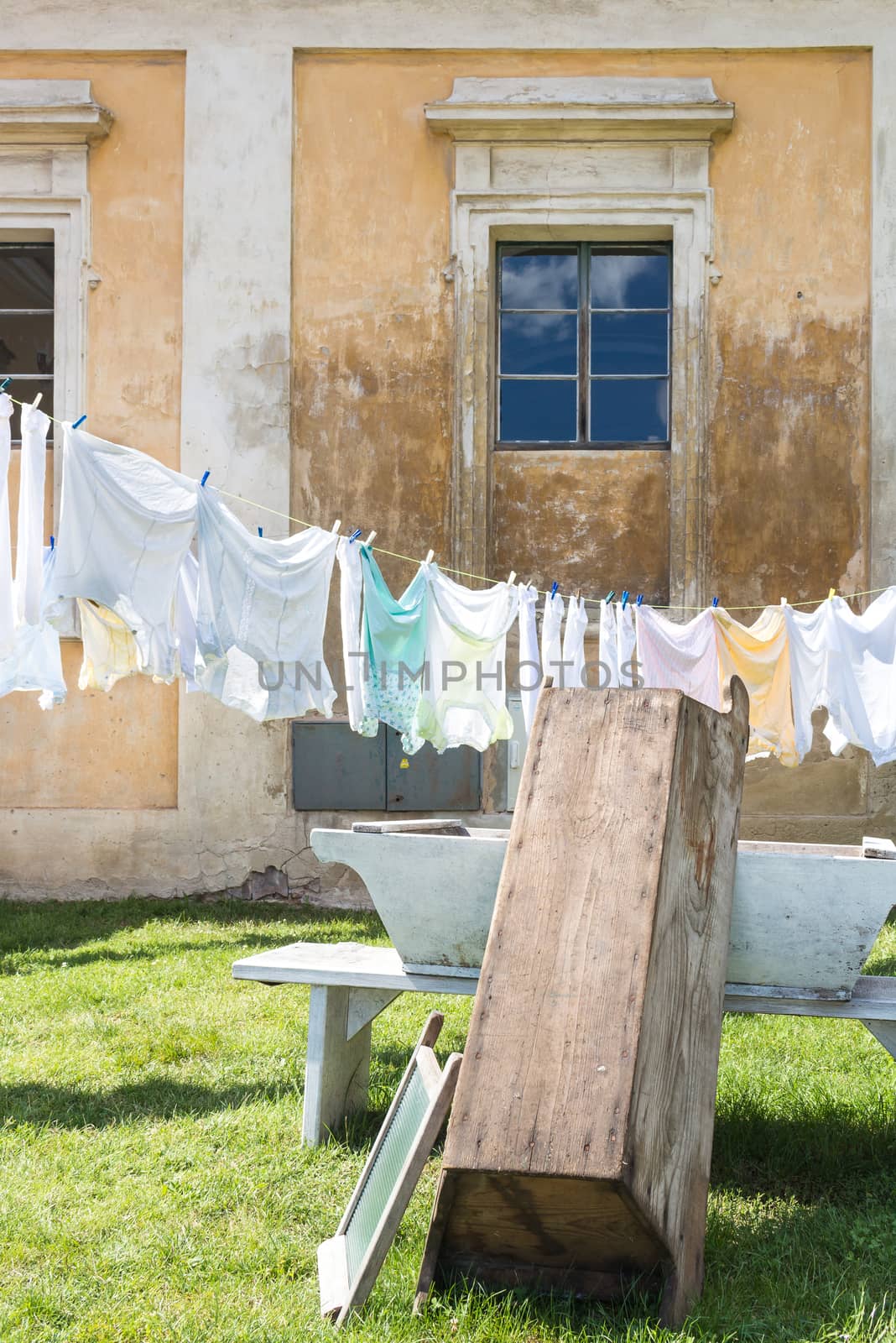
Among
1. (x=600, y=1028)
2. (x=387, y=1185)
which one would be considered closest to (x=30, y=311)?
(x=387, y=1185)

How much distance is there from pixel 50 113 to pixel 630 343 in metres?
4.77

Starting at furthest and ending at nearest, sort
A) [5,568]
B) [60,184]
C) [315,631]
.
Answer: [60,184] < [315,631] < [5,568]

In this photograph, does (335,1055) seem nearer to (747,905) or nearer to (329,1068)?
(329,1068)

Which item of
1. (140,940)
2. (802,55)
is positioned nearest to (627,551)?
(802,55)

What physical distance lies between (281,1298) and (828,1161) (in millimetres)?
1680

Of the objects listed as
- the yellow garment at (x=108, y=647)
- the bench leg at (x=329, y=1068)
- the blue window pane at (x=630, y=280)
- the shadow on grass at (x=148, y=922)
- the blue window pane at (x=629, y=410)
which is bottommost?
the shadow on grass at (x=148, y=922)

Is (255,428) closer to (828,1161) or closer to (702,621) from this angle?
(702,621)

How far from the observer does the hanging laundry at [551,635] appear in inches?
289

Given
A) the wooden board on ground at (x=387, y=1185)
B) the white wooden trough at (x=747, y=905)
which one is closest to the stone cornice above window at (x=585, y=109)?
the white wooden trough at (x=747, y=905)

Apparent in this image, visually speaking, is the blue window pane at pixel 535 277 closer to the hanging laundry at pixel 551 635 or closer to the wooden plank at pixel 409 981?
the hanging laundry at pixel 551 635

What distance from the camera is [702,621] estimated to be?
7.41 meters

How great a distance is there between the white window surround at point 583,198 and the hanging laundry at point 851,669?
1.82 meters

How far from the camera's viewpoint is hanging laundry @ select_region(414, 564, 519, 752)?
6.84 metres

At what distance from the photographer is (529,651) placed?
7.34 m
